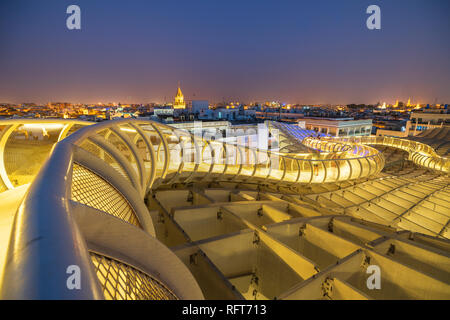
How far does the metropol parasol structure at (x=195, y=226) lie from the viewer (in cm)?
113

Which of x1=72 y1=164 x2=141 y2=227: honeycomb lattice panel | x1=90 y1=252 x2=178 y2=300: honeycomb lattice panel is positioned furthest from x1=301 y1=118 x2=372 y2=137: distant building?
x1=90 y1=252 x2=178 y2=300: honeycomb lattice panel

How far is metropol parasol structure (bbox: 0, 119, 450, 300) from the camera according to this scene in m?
1.13

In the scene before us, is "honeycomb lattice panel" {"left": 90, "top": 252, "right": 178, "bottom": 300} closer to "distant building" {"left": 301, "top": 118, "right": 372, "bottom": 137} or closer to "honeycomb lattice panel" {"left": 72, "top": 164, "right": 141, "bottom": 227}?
"honeycomb lattice panel" {"left": 72, "top": 164, "right": 141, "bottom": 227}

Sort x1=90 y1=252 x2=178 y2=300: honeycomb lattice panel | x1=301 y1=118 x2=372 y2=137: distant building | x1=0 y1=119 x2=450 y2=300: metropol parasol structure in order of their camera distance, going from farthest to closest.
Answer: x1=301 y1=118 x2=372 y2=137: distant building < x1=90 y1=252 x2=178 y2=300: honeycomb lattice panel < x1=0 y1=119 x2=450 y2=300: metropol parasol structure

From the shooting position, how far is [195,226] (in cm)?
672

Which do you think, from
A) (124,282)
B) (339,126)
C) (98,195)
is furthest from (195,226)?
(339,126)

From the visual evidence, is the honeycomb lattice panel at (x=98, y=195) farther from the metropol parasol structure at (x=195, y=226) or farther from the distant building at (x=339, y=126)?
the distant building at (x=339, y=126)

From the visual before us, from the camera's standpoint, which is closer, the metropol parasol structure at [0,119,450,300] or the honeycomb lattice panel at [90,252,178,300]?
the metropol parasol structure at [0,119,450,300]

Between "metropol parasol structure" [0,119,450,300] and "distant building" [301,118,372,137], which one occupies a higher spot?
"distant building" [301,118,372,137]

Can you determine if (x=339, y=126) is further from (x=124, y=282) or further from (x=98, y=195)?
(x=124, y=282)

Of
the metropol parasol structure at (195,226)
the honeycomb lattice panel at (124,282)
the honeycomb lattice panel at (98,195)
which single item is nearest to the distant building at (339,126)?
the metropol parasol structure at (195,226)

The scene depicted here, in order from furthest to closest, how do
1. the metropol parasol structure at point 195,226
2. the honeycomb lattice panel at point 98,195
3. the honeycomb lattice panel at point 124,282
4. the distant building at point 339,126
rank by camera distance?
the distant building at point 339,126
the honeycomb lattice panel at point 98,195
the honeycomb lattice panel at point 124,282
the metropol parasol structure at point 195,226

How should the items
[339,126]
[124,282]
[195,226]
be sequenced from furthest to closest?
1. [339,126]
2. [195,226]
3. [124,282]
